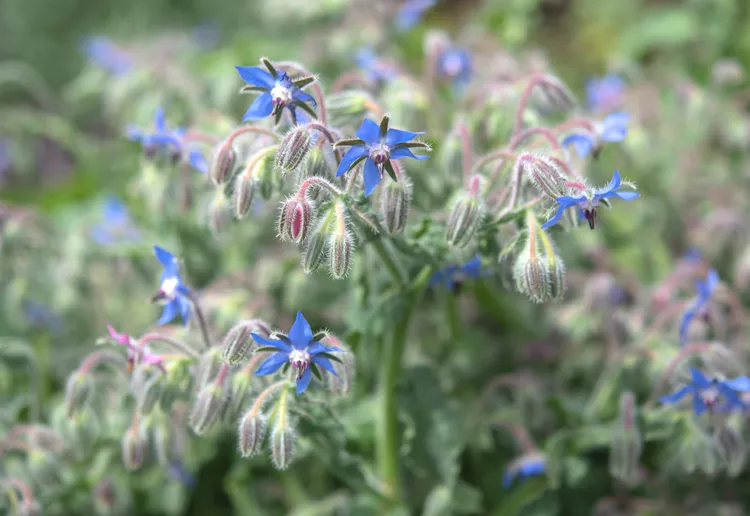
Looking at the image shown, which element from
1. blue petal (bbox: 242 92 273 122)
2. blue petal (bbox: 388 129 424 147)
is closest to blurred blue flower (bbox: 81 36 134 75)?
blue petal (bbox: 242 92 273 122)

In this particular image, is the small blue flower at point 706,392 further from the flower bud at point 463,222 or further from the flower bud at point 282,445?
the flower bud at point 282,445

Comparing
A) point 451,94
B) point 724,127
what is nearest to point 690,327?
point 724,127

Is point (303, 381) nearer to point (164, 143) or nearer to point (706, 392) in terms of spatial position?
point (164, 143)

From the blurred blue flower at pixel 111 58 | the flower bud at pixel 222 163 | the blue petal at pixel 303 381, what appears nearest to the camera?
the blue petal at pixel 303 381

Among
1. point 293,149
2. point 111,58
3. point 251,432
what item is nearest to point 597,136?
point 293,149

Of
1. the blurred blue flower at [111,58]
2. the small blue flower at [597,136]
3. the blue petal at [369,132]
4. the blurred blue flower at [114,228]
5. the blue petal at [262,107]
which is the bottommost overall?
the blue petal at [369,132]

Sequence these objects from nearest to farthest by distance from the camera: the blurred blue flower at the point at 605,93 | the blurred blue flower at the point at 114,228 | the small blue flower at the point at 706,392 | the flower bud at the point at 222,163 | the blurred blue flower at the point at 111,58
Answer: the flower bud at the point at 222,163 → the small blue flower at the point at 706,392 → the blurred blue flower at the point at 114,228 → the blurred blue flower at the point at 605,93 → the blurred blue flower at the point at 111,58

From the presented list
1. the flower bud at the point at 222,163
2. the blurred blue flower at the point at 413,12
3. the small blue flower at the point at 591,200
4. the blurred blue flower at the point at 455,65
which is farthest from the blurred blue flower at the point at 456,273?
the blurred blue flower at the point at 413,12
